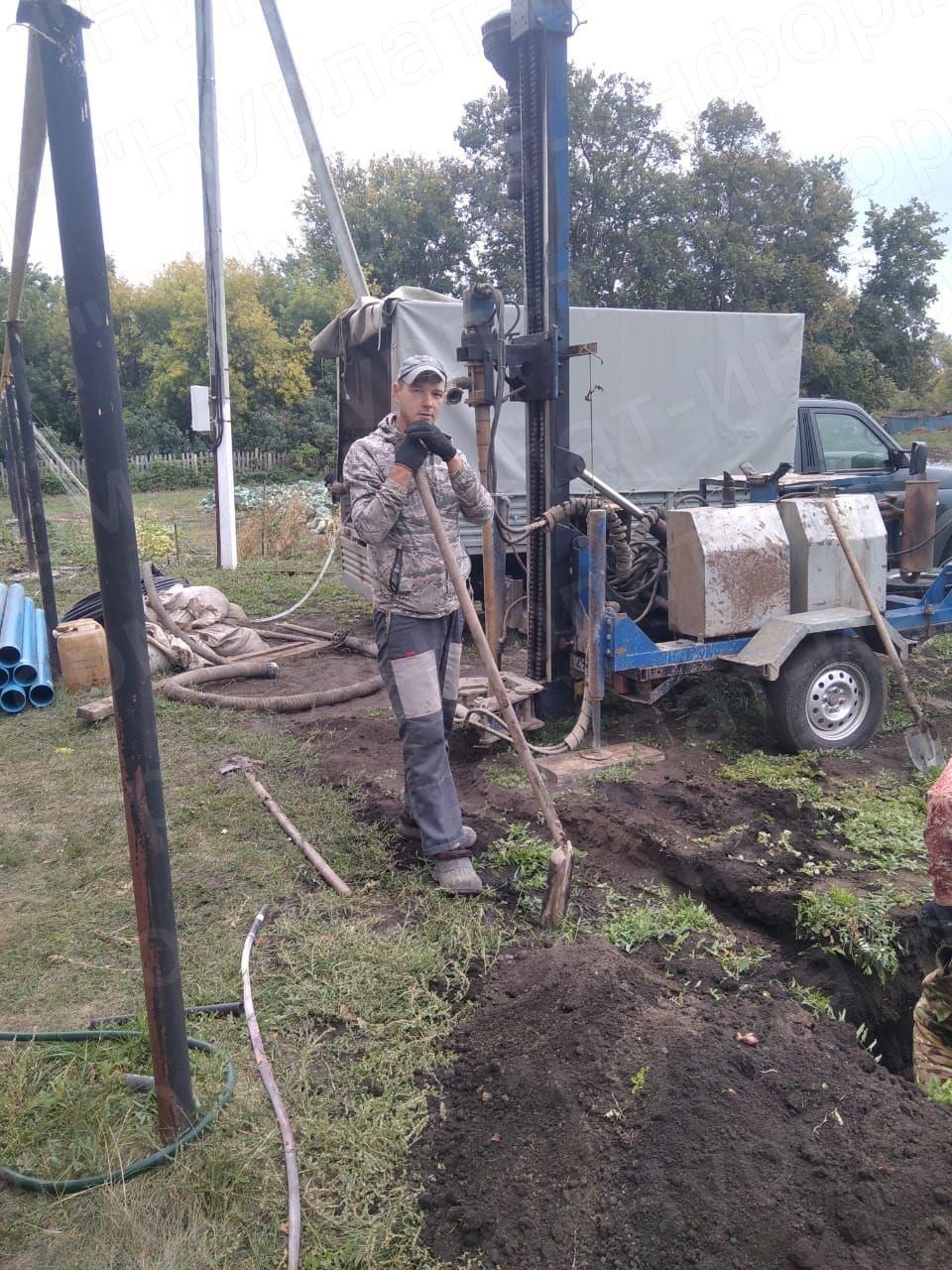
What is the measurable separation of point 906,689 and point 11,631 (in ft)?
20.7

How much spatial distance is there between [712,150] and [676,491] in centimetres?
1740

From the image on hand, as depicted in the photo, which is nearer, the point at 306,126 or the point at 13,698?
the point at 13,698

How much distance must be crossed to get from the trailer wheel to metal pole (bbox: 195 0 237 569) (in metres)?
8.51

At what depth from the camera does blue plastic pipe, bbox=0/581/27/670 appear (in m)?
6.70

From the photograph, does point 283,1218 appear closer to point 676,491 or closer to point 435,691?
point 435,691

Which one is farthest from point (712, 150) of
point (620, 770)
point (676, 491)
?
point (620, 770)

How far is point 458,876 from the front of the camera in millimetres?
3781

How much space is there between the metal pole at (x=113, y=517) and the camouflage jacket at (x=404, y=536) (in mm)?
1707

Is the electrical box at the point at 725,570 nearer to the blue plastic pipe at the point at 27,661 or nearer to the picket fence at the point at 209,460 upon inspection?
the blue plastic pipe at the point at 27,661

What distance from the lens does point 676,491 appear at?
9414 mm

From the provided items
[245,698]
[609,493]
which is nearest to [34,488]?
[245,698]

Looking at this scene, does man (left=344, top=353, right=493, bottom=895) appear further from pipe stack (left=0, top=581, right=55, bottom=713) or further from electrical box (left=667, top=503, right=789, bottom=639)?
pipe stack (left=0, top=581, right=55, bottom=713)

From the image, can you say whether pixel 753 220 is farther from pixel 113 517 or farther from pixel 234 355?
pixel 113 517

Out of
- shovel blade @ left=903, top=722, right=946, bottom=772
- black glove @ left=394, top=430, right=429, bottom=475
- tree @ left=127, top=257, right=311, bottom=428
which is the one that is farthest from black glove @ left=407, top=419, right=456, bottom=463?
tree @ left=127, top=257, right=311, bottom=428
